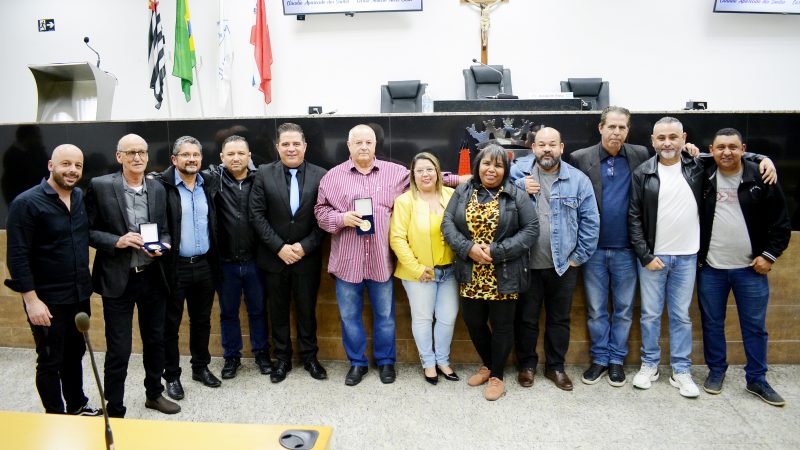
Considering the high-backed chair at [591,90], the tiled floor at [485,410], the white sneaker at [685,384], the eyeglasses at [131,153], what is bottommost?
the tiled floor at [485,410]

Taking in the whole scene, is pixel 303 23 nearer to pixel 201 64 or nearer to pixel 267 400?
pixel 201 64

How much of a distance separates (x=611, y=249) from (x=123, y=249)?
8.94 feet

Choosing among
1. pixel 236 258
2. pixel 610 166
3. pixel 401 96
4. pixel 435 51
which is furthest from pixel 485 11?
pixel 236 258

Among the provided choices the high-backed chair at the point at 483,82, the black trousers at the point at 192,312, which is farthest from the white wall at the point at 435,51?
the black trousers at the point at 192,312

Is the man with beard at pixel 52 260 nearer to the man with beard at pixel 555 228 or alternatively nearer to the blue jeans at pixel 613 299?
the man with beard at pixel 555 228

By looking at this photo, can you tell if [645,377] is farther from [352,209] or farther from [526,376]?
[352,209]

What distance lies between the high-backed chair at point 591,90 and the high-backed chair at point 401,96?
1.97 meters

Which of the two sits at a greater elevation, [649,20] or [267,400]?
[649,20]

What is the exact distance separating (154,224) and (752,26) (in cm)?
798

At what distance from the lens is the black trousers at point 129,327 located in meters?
2.66

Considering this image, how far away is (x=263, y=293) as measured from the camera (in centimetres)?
333

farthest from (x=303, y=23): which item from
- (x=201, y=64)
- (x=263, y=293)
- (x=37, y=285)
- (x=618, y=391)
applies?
(x=618, y=391)

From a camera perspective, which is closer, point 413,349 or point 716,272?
point 716,272

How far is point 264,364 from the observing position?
339 centimetres
